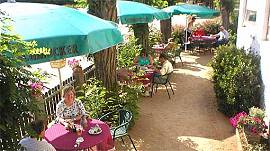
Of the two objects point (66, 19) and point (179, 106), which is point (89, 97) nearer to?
point (66, 19)

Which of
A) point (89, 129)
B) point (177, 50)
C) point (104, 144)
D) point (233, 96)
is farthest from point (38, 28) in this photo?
point (177, 50)

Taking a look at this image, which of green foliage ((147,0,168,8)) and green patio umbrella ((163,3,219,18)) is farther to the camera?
green patio umbrella ((163,3,219,18))

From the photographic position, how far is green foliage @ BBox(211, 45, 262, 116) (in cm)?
806

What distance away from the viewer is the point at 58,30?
4914 millimetres

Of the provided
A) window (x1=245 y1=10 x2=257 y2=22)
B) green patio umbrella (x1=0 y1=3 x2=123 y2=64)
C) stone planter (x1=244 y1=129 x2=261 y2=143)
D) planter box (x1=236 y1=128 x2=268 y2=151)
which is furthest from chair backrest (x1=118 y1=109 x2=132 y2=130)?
window (x1=245 y1=10 x2=257 y2=22)

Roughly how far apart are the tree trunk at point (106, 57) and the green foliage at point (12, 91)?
4.39 m

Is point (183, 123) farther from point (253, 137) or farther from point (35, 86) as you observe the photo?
point (35, 86)

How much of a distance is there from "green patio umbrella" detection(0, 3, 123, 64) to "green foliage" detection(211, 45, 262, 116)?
3885 mm

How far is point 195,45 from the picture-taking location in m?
16.7

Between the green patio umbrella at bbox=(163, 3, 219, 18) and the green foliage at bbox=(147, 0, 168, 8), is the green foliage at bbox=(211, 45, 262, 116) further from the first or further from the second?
the green patio umbrella at bbox=(163, 3, 219, 18)

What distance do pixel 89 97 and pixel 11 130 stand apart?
154 inches

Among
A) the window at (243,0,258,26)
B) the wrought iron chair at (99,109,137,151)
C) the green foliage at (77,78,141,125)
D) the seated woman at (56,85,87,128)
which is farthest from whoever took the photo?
the window at (243,0,258,26)

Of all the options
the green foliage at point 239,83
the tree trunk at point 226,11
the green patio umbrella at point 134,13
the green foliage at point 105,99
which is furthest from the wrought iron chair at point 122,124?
the tree trunk at point 226,11

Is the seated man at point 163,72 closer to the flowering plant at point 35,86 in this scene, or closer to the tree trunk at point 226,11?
the flowering plant at point 35,86
